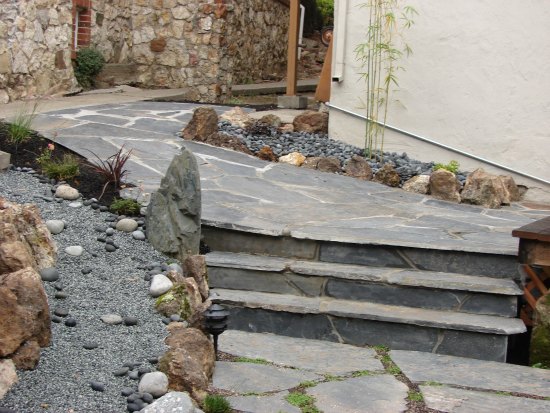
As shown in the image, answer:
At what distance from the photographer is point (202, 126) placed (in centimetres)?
770

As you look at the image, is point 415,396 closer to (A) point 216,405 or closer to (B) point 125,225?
(A) point 216,405

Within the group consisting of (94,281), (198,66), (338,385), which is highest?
(198,66)

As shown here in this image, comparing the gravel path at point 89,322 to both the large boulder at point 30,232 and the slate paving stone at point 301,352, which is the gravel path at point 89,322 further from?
the slate paving stone at point 301,352

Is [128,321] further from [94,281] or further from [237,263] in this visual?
[237,263]

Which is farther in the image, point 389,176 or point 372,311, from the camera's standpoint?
point 389,176

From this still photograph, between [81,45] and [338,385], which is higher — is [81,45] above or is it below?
above

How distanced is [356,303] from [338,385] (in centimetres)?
97

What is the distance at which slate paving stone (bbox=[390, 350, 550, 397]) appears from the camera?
398 cm

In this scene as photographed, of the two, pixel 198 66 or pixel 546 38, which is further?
pixel 198 66

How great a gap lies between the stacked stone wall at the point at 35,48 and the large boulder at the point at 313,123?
9.79 feet

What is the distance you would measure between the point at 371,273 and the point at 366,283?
0.22 feet

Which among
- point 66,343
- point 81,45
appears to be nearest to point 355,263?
Answer: point 66,343

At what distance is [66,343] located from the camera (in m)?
3.69

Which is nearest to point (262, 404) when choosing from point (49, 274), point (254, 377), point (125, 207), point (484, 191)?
point (254, 377)
